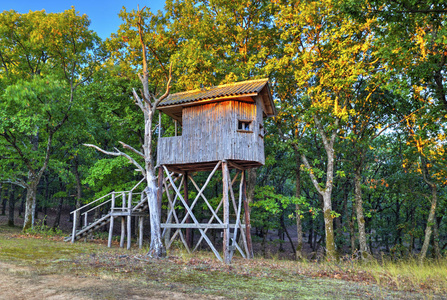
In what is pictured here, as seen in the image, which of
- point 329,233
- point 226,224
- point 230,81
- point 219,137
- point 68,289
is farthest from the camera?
point 230,81

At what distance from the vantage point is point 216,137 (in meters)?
15.3

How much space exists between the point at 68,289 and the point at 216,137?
1007 cm

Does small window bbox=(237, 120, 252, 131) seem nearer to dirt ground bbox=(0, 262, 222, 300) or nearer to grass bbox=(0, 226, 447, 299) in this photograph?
grass bbox=(0, 226, 447, 299)

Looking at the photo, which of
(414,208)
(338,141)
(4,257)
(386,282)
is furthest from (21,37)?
(414,208)

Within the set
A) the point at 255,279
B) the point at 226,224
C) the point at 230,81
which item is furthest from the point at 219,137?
the point at 255,279

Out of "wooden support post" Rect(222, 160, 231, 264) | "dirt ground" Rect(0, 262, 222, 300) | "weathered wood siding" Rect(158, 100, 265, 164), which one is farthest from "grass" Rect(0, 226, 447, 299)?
"weathered wood siding" Rect(158, 100, 265, 164)

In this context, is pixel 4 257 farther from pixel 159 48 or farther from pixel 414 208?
pixel 414 208

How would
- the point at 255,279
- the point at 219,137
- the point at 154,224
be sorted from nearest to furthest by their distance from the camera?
the point at 255,279 < the point at 154,224 < the point at 219,137

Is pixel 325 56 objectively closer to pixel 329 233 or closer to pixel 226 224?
pixel 329 233

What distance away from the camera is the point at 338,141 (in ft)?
79.9

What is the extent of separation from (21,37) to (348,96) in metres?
24.6

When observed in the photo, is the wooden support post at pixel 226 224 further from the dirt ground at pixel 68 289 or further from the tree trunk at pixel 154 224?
the dirt ground at pixel 68 289

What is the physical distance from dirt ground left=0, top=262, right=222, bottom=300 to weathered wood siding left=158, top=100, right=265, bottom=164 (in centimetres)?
885

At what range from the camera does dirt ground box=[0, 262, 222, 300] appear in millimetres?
5958
